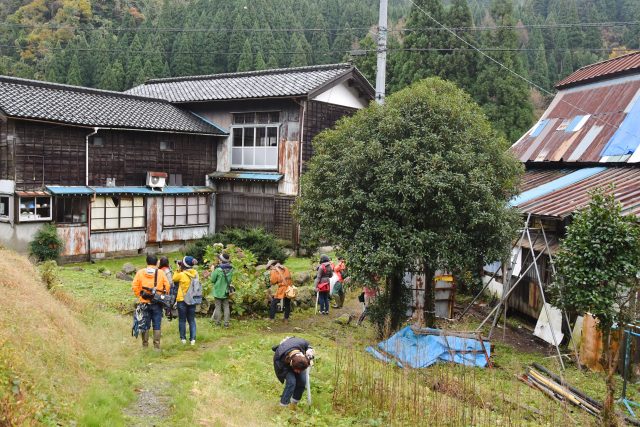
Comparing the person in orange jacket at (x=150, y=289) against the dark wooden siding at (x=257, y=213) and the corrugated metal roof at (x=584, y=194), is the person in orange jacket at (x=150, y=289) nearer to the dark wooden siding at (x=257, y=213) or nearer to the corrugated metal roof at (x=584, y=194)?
the corrugated metal roof at (x=584, y=194)

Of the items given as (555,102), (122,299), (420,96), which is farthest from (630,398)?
(555,102)

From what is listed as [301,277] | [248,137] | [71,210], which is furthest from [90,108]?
[301,277]

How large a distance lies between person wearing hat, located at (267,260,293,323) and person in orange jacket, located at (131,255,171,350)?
3.65 metres

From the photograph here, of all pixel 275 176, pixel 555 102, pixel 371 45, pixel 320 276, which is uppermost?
pixel 371 45

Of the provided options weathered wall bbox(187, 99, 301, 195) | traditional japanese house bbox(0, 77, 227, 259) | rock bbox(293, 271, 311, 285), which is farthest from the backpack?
weathered wall bbox(187, 99, 301, 195)

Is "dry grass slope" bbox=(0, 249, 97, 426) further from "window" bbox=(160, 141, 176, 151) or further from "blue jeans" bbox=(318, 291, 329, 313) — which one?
"window" bbox=(160, 141, 176, 151)

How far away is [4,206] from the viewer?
19219 mm

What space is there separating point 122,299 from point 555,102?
17305 millimetres

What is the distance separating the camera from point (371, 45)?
38.7m

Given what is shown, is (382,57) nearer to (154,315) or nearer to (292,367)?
(154,315)

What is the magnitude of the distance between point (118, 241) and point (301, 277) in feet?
28.9

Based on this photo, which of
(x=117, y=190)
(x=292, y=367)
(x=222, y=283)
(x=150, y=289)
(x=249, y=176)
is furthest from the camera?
(x=249, y=176)

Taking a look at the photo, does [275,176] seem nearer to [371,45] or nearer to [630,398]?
[630,398]

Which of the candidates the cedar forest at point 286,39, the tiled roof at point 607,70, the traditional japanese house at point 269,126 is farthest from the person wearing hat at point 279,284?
the cedar forest at point 286,39
